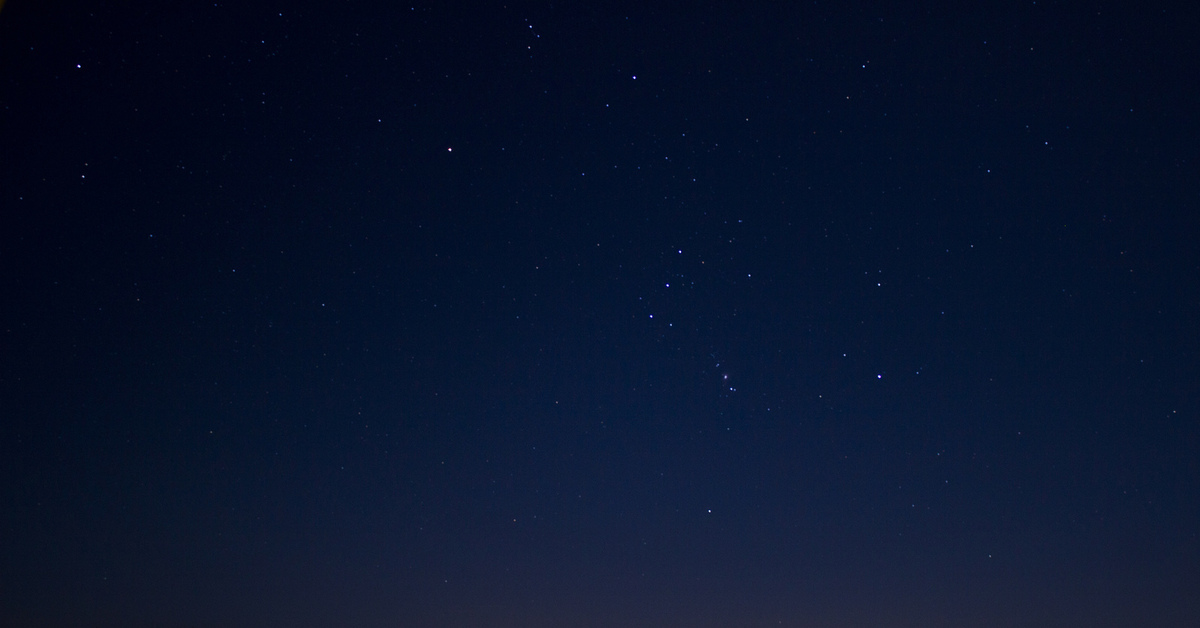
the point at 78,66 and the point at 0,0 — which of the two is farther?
the point at 78,66

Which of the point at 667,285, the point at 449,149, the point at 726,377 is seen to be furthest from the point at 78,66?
the point at 726,377

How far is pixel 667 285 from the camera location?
6180mm

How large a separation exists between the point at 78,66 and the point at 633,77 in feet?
11.6

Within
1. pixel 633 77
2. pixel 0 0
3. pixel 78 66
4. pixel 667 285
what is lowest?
pixel 0 0

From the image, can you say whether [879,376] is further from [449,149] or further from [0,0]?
[0,0]

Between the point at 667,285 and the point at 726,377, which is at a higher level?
the point at 667,285

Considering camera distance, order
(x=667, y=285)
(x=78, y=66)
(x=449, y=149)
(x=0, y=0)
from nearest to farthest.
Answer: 1. (x=0, y=0)
2. (x=78, y=66)
3. (x=449, y=149)
4. (x=667, y=285)

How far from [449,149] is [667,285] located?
1.89m

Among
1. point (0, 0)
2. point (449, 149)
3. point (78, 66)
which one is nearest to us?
point (0, 0)

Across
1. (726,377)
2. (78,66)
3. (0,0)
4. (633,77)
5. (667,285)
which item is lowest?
(0,0)

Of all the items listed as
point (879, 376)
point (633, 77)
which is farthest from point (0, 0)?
point (879, 376)

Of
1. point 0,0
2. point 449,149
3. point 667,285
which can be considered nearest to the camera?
point 0,0

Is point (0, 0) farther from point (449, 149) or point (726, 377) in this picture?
point (726, 377)

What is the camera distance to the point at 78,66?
16.9 feet
